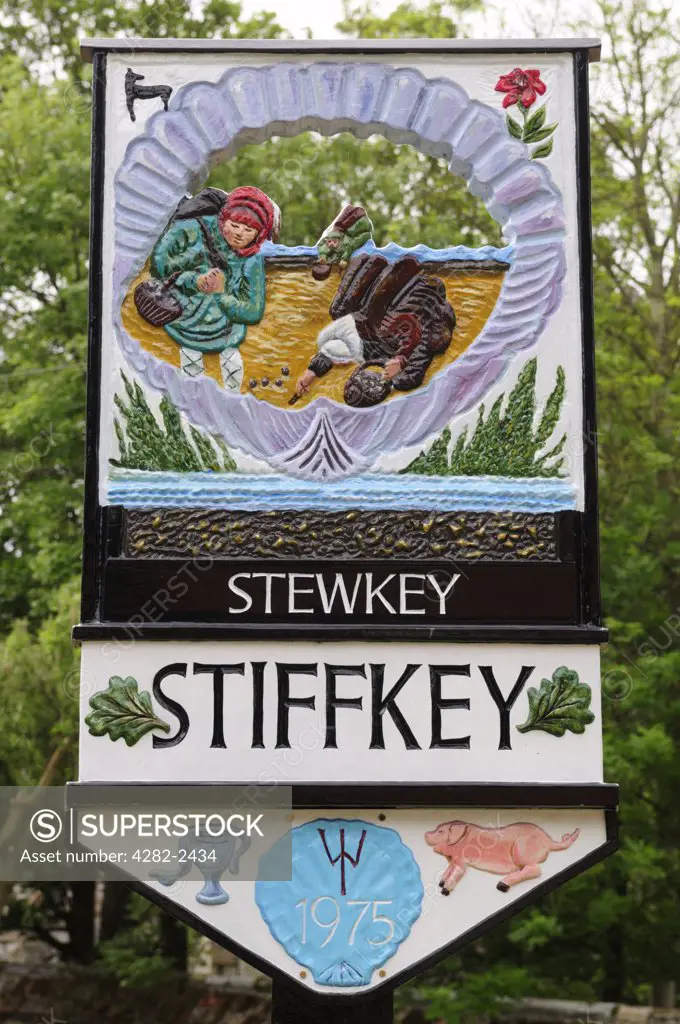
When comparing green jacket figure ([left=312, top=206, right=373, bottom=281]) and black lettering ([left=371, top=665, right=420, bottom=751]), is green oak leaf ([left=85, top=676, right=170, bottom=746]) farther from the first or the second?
green jacket figure ([left=312, top=206, right=373, bottom=281])

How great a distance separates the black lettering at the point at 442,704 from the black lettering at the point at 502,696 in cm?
10

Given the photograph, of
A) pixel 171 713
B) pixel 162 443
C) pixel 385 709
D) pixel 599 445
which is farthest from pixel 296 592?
pixel 599 445

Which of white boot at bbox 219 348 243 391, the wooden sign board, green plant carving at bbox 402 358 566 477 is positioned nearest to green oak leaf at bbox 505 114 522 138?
the wooden sign board

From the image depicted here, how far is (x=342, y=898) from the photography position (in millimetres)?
6484

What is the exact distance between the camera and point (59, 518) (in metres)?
16.4

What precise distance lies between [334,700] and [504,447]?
1554 mm

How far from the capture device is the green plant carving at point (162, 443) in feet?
22.6

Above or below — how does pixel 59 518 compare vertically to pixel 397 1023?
above

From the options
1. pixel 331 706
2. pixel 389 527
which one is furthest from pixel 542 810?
pixel 389 527

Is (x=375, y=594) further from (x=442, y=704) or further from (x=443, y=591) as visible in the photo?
(x=442, y=704)

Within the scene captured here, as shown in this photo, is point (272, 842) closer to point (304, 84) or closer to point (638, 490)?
point (304, 84)

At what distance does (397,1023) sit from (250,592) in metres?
10.9

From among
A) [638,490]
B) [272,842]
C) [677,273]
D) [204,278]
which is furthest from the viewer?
[677,273]

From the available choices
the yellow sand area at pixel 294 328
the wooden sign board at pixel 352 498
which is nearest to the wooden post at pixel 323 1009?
the wooden sign board at pixel 352 498
